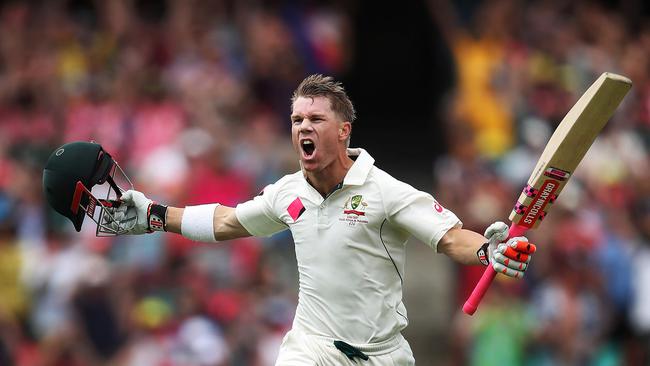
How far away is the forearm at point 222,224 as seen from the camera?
764 centimetres

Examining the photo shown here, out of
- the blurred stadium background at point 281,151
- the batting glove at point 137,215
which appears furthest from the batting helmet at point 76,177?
the blurred stadium background at point 281,151

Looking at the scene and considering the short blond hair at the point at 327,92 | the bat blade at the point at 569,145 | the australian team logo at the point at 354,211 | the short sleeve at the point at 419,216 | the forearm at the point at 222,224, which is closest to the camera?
the bat blade at the point at 569,145

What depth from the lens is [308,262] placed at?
723 cm

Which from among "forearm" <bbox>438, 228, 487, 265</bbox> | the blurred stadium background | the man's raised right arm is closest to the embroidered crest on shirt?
the man's raised right arm

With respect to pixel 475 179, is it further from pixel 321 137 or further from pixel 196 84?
pixel 321 137

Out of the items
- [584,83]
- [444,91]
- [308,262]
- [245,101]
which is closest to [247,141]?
[245,101]

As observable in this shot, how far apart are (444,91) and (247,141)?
8.55ft

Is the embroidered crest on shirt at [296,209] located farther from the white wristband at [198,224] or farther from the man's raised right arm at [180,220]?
the white wristband at [198,224]

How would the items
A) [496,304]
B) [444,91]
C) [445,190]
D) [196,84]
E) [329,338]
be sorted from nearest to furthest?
[329,338], [496,304], [445,190], [196,84], [444,91]

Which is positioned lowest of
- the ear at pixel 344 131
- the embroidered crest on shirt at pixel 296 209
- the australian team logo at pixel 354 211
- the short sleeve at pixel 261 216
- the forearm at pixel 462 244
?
the short sleeve at pixel 261 216

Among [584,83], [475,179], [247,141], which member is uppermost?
[584,83]

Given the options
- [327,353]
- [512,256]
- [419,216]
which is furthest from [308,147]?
[512,256]

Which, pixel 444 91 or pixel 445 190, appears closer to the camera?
pixel 445 190

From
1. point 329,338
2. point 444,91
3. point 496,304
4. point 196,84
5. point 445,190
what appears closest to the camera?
point 329,338
